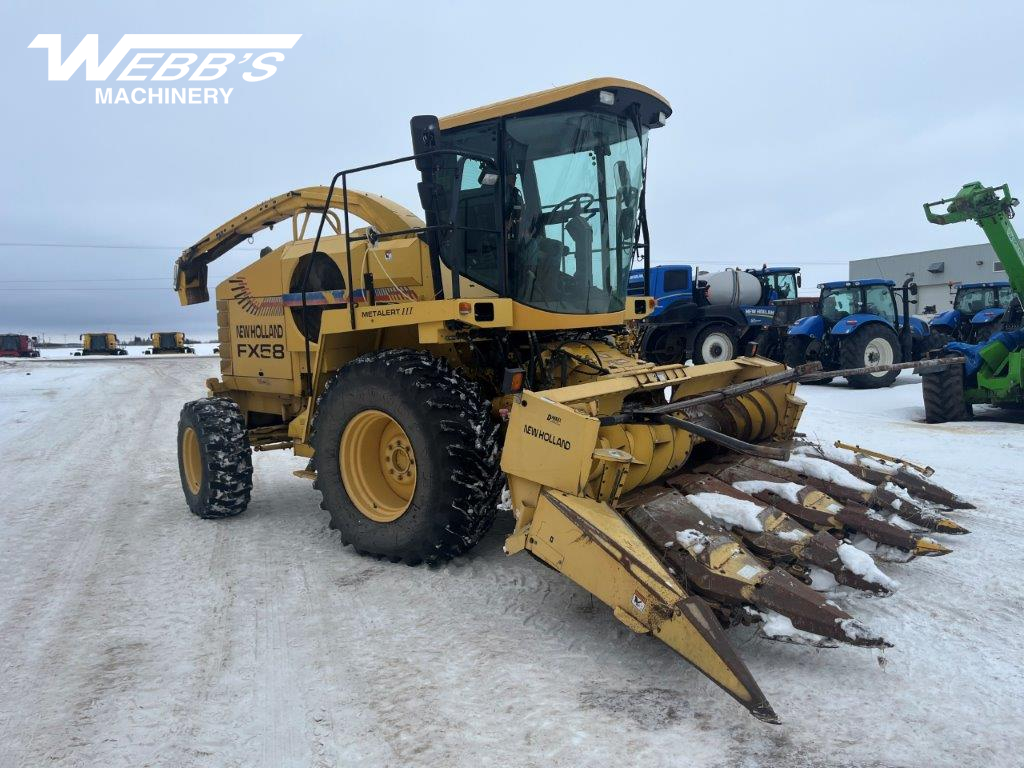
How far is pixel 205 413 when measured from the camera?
549 cm

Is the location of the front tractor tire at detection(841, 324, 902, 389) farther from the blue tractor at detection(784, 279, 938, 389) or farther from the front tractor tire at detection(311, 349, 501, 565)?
the front tractor tire at detection(311, 349, 501, 565)

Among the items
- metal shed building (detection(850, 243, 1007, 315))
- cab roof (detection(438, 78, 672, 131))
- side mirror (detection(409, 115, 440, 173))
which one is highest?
metal shed building (detection(850, 243, 1007, 315))

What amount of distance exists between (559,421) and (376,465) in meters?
1.78

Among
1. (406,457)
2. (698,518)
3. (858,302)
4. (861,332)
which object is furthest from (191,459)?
(858,302)

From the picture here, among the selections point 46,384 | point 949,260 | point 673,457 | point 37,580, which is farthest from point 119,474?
point 949,260

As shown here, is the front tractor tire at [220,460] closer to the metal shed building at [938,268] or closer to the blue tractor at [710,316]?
the blue tractor at [710,316]

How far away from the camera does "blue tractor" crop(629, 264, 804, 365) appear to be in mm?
15133

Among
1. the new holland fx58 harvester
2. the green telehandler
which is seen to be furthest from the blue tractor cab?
the new holland fx58 harvester

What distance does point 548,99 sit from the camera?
13.0ft

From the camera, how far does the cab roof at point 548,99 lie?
395cm

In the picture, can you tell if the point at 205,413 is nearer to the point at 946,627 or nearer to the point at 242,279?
the point at 242,279

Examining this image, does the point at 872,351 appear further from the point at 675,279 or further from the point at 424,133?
the point at 424,133

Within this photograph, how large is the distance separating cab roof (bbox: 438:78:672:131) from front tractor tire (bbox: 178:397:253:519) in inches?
114

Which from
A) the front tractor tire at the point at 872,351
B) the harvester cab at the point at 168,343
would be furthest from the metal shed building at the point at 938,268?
the harvester cab at the point at 168,343
